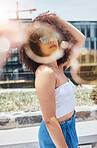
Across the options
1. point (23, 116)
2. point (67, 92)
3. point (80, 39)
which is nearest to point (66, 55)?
point (80, 39)

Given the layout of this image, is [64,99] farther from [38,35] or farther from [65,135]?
[38,35]

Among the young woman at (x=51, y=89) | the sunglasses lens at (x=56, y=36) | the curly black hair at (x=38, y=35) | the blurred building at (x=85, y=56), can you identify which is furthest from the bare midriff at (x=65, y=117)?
the blurred building at (x=85, y=56)

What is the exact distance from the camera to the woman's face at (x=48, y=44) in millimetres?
1208

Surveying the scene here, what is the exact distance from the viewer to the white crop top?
1.20m

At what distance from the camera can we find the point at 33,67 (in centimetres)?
140

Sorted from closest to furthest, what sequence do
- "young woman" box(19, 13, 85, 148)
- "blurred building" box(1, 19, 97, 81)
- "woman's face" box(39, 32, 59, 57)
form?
"young woman" box(19, 13, 85, 148) < "woman's face" box(39, 32, 59, 57) < "blurred building" box(1, 19, 97, 81)

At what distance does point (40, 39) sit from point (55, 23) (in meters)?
0.21

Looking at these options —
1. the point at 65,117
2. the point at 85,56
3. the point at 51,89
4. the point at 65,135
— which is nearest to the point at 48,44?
the point at 51,89

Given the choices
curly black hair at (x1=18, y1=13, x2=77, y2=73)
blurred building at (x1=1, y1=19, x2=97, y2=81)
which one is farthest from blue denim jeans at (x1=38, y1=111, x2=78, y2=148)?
blurred building at (x1=1, y1=19, x2=97, y2=81)

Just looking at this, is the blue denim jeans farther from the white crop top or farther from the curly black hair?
the curly black hair

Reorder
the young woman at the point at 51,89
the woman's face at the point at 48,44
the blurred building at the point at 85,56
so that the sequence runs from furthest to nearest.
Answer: the blurred building at the point at 85,56 < the woman's face at the point at 48,44 < the young woman at the point at 51,89

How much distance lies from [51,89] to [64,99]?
0.17 meters

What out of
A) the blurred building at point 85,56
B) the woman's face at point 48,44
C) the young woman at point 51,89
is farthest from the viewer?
the blurred building at point 85,56

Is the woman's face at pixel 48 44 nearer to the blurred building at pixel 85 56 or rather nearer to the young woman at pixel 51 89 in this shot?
the young woman at pixel 51 89
